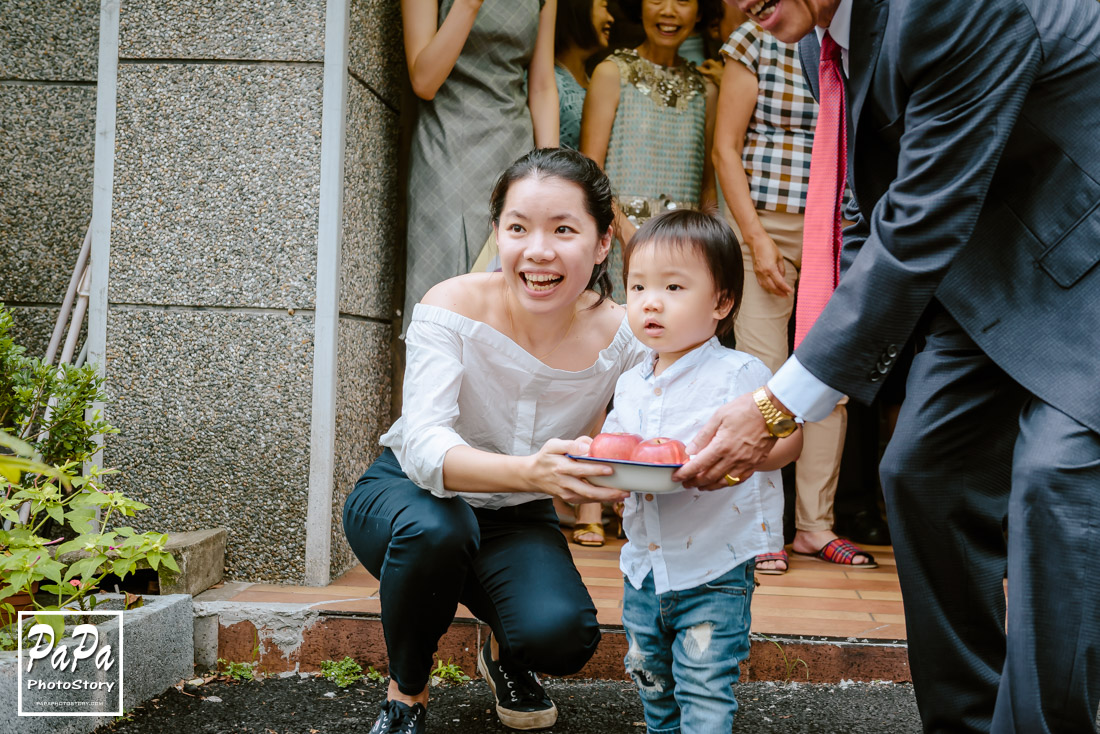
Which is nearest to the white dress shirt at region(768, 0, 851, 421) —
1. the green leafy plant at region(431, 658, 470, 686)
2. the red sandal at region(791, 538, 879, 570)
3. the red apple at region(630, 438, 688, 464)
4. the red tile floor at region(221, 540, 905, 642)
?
the red apple at region(630, 438, 688, 464)

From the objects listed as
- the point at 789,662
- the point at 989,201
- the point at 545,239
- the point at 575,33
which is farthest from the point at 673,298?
the point at 575,33

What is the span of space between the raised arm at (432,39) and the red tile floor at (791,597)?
72.7 inches

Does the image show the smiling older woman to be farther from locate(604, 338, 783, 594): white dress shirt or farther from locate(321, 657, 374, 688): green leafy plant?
locate(321, 657, 374, 688): green leafy plant

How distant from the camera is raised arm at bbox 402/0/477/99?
131 inches

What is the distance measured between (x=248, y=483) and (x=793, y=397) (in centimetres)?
205

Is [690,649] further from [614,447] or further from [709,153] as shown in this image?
[709,153]

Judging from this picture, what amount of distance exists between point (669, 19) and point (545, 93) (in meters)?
0.62

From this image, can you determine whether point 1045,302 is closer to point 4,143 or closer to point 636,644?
point 636,644

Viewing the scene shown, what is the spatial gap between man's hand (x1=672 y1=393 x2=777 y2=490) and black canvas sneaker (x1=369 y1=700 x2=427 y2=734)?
95 cm

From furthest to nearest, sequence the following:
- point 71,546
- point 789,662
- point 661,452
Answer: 1. point 789,662
2. point 71,546
3. point 661,452

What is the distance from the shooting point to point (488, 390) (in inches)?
92.2

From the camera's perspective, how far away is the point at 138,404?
312 cm

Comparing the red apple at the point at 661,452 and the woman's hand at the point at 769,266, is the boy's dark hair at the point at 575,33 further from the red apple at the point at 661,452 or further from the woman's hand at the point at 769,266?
the red apple at the point at 661,452

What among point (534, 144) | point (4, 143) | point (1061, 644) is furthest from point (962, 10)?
point (4, 143)
